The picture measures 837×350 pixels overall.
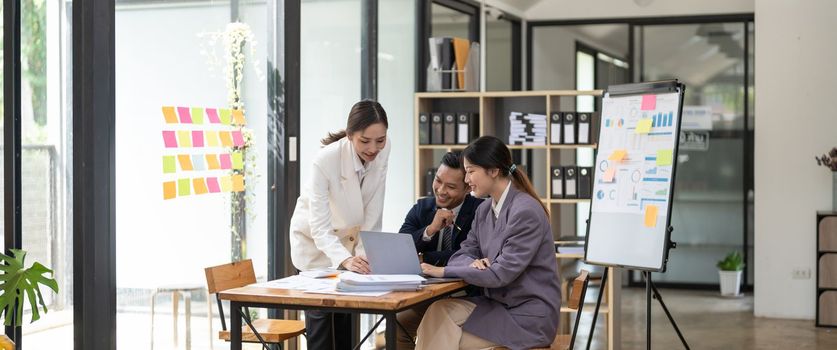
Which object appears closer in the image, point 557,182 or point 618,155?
point 618,155

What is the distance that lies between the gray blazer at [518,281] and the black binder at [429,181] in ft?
9.24

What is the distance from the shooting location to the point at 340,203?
4895 millimetres

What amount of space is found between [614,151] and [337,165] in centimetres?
145

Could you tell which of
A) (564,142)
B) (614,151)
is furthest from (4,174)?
(564,142)

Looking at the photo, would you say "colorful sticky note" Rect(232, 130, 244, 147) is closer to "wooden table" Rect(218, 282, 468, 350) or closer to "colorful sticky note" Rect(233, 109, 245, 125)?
"colorful sticky note" Rect(233, 109, 245, 125)

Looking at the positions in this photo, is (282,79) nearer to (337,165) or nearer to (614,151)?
(337,165)

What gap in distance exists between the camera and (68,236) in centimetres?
454

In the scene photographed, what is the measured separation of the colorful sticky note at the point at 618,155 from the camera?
17.4 feet

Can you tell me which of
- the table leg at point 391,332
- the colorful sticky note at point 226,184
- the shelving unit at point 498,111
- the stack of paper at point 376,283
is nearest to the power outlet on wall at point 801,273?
the shelving unit at point 498,111

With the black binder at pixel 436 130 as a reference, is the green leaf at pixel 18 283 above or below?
below

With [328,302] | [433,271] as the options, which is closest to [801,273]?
[433,271]

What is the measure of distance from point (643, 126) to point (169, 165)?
2.30m

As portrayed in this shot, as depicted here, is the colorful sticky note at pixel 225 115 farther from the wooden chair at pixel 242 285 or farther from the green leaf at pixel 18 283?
the green leaf at pixel 18 283

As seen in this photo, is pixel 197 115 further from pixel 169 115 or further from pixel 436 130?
pixel 436 130
